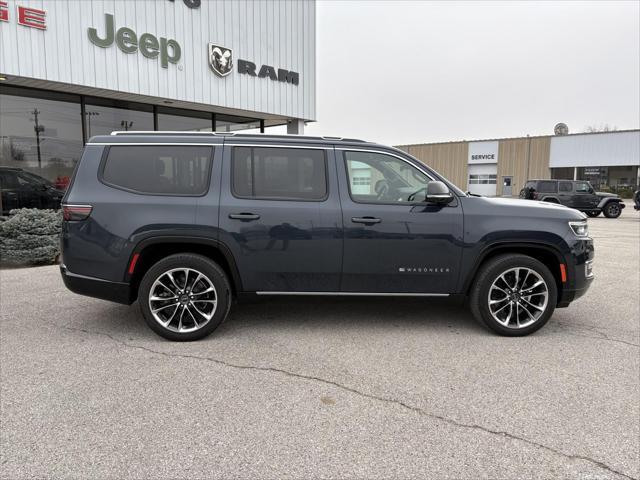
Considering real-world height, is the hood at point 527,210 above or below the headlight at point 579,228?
above

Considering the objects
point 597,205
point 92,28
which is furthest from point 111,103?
point 597,205

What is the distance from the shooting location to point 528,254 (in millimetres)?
4578

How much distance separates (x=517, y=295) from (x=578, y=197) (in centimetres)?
2006

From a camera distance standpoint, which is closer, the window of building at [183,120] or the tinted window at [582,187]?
the window of building at [183,120]

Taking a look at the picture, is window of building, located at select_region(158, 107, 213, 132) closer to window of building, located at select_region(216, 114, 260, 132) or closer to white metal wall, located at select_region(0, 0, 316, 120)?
window of building, located at select_region(216, 114, 260, 132)

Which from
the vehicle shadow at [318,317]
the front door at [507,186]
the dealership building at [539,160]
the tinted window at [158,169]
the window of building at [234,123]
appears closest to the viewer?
the tinted window at [158,169]

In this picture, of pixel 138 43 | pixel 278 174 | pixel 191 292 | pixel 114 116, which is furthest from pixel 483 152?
pixel 191 292

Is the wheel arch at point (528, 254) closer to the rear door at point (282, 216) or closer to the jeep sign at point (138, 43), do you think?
the rear door at point (282, 216)

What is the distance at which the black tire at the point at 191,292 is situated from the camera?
4188 millimetres

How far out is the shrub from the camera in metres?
7.76

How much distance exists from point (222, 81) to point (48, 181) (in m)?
4.80

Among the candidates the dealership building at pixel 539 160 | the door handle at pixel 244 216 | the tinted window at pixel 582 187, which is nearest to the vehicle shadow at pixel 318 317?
the door handle at pixel 244 216

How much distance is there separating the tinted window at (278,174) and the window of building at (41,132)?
7.92 m

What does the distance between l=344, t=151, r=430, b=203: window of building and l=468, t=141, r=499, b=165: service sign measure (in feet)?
160
